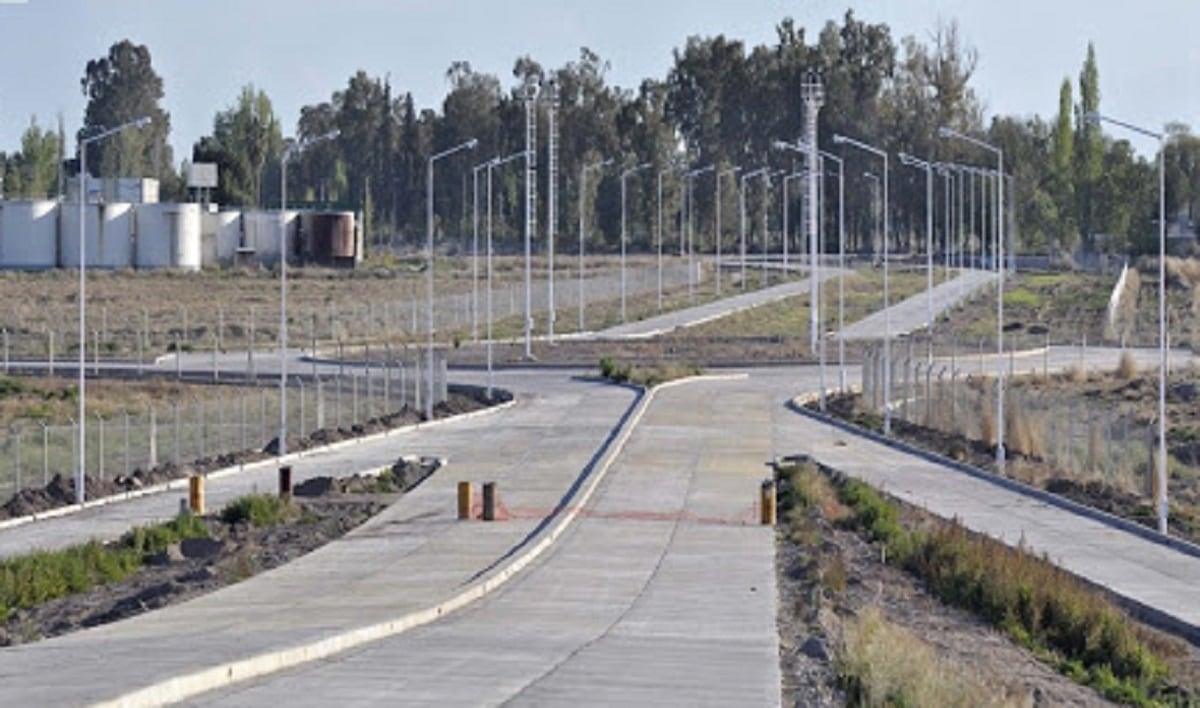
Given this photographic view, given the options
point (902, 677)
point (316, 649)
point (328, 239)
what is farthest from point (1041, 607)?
point (328, 239)

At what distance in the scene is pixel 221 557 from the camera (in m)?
32.9

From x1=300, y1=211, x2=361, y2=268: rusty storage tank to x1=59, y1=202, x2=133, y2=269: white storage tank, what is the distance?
12.6 meters

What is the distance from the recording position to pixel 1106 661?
26.0 meters

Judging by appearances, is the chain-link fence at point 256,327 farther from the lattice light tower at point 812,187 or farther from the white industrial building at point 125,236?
the white industrial building at point 125,236

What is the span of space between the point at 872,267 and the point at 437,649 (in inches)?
4984

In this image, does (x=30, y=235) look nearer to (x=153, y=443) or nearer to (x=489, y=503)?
(x=153, y=443)

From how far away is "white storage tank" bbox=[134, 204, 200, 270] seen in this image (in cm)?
12812

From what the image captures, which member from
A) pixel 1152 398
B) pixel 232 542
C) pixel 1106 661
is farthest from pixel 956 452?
pixel 1106 661

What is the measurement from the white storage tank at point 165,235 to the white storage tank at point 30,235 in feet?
15.4

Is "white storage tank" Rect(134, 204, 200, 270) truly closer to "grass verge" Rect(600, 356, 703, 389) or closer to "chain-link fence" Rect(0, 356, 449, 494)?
"grass verge" Rect(600, 356, 703, 389)

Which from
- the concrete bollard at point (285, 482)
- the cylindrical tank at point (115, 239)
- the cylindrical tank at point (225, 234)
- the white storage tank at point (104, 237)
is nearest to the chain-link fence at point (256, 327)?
the cylindrical tank at point (115, 239)

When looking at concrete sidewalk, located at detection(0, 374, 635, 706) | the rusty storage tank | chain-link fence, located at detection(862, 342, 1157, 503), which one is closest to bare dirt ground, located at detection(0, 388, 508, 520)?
concrete sidewalk, located at detection(0, 374, 635, 706)

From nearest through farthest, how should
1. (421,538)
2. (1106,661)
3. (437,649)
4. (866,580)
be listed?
1. (437,649)
2. (1106,661)
3. (866,580)
4. (421,538)

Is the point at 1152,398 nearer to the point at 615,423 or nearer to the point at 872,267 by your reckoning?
the point at 615,423
